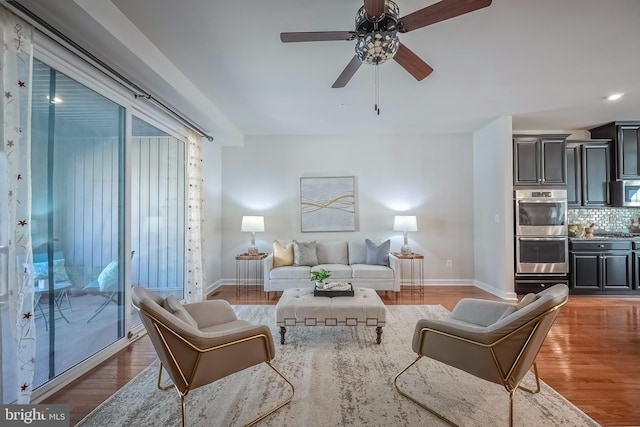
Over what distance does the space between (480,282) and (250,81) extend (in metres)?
4.92

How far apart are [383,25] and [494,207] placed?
3848 millimetres

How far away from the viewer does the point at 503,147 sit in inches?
173

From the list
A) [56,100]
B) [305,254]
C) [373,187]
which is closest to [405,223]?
[373,187]

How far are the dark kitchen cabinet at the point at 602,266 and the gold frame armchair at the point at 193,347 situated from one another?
503 centimetres

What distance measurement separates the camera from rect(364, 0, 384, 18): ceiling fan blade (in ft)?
5.49

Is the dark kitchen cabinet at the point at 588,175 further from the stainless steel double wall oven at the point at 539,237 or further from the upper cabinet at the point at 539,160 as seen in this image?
the stainless steel double wall oven at the point at 539,237

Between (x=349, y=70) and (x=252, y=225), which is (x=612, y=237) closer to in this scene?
(x=349, y=70)

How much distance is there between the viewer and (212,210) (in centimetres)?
504

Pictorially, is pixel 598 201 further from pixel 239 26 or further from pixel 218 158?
pixel 218 158

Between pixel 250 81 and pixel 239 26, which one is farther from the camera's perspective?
pixel 250 81

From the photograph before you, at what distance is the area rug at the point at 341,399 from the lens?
1772mm

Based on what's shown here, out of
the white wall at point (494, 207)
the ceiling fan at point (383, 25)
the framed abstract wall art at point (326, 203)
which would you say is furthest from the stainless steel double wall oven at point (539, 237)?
the ceiling fan at point (383, 25)

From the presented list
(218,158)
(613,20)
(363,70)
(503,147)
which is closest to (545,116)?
(503,147)

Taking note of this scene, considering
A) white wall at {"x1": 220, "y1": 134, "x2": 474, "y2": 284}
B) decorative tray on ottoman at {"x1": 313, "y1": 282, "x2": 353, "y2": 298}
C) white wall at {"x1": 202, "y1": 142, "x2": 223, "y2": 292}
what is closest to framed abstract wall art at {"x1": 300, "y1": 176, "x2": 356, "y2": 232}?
white wall at {"x1": 220, "y1": 134, "x2": 474, "y2": 284}
